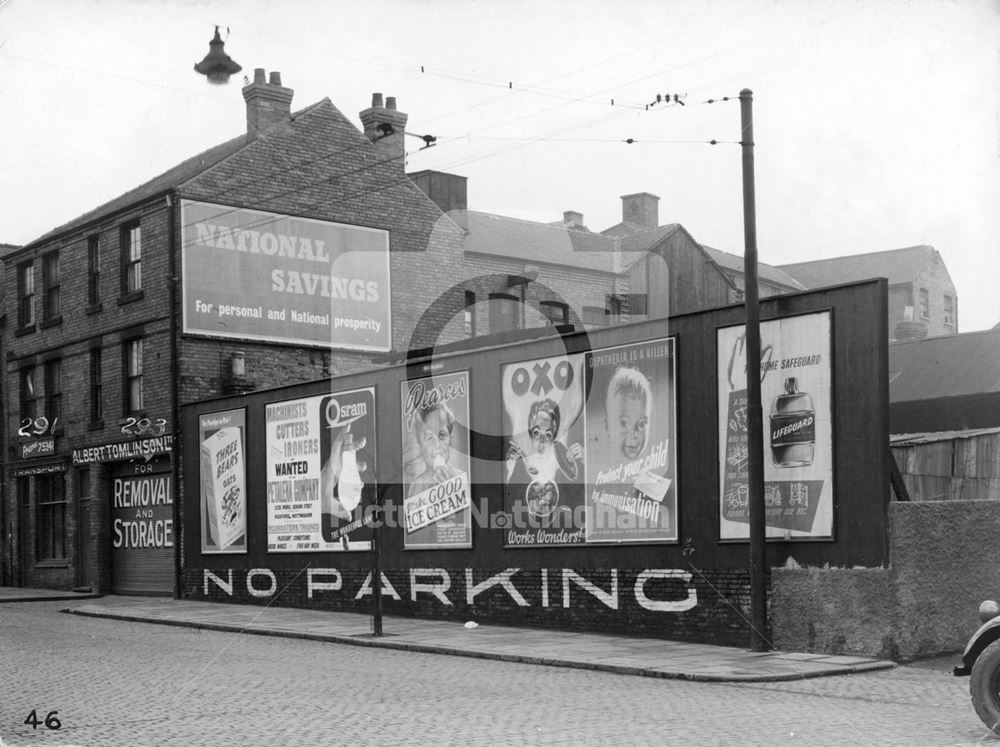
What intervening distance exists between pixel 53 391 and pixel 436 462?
1527 centimetres

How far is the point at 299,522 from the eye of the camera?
78.0 ft

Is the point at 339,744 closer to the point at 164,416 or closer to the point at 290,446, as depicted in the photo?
the point at 290,446

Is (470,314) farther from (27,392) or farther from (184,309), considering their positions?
(27,392)

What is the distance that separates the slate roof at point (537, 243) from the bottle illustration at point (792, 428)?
25.6 metres

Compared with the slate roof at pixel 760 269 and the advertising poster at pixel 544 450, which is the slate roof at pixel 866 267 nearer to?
the slate roof at pixel 760 269

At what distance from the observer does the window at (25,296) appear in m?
33.1

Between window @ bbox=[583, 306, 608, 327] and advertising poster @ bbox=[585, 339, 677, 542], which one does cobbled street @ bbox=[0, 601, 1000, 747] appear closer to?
advertising poster @ bbox=[585, 339, 677, 542]

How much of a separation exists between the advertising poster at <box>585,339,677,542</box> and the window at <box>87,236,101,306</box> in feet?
53.3

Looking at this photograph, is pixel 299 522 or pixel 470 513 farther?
pixel 299 522

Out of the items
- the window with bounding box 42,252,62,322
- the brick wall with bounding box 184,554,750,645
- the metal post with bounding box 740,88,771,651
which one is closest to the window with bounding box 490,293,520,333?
the window with bounding box 42,252,62,322

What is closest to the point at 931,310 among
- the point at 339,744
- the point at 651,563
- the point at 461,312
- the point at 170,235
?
the point at 461,312

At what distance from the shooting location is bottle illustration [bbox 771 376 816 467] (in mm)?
15656

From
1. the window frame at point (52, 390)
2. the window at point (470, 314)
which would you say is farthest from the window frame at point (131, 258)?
the window at point (470, 314)

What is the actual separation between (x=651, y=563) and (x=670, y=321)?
344 cm
